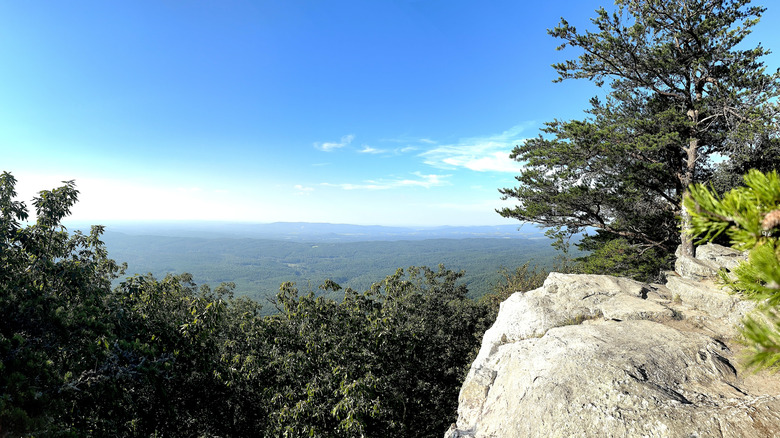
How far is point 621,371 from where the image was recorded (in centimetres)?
639

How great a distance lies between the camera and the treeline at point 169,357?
255 inches

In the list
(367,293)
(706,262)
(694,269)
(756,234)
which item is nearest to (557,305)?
(694,269)

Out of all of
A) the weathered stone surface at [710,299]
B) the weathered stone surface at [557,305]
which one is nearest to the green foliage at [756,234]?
the weathered stone surface at [710,299]

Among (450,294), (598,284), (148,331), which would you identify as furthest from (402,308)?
(450,294)

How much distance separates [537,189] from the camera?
600 inches

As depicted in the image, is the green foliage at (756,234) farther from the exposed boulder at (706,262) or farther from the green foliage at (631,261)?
the green foliage at (631,261)

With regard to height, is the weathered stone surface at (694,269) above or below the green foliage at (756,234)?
below

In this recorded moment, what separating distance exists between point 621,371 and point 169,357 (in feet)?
34.5

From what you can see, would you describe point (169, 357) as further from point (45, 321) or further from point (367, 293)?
point (367, 293)

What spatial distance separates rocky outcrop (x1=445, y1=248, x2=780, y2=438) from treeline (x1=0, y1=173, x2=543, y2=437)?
4038 millimetres

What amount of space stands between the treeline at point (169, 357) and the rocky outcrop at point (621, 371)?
159 inches

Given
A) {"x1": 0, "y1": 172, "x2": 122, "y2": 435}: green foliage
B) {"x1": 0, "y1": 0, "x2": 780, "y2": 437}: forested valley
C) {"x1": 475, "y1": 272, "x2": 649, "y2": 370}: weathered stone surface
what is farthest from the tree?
{"x1": 0, "y1": 172, "x2": 122, "y2": 435}: green foliage

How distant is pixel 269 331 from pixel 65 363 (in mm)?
5567

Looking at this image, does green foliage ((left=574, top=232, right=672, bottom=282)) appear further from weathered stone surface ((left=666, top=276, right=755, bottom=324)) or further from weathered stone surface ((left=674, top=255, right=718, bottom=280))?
weathered stone surface ((left=666, top=276, right=755, bottom=324))
